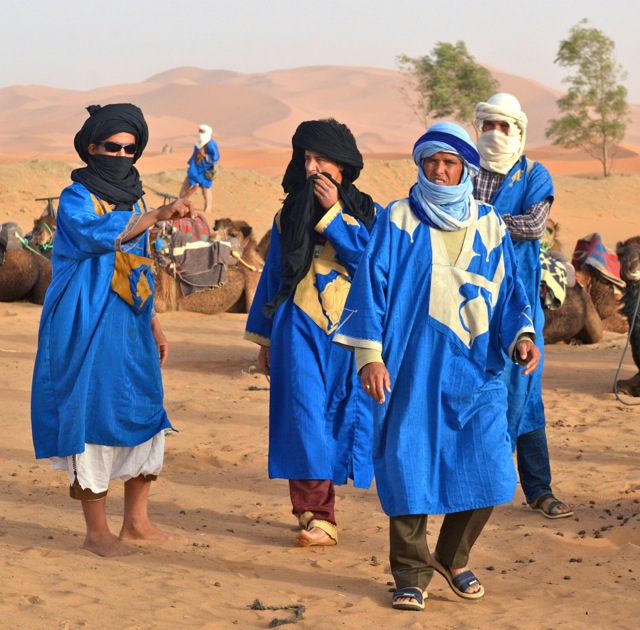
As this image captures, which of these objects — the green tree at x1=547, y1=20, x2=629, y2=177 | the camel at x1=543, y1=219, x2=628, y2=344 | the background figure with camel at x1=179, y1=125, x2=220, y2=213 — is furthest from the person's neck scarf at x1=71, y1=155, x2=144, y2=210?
the green tree at x1=547, y1=20, x2=629, y2=177

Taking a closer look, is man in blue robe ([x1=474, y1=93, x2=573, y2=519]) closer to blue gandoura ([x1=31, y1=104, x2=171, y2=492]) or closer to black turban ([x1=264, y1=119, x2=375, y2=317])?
black turban ([x1=264, y1=119, x2=375, y2=317])

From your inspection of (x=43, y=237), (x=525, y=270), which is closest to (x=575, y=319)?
(x=43, y=237)

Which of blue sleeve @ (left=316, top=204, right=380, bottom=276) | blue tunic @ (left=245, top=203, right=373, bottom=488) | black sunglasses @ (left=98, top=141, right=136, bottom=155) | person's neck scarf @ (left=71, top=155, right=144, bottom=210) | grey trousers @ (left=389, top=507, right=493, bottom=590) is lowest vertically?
grey trousers @ (left=389, top=507, right=493, bottom=590)

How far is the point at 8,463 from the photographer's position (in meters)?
7.04

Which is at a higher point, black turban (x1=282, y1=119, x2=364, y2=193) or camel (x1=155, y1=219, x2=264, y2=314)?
black turban (x1=282, y1=119, x2=364, y2=193)

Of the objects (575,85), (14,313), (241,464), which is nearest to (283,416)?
(241,464)

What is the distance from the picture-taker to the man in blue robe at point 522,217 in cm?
568

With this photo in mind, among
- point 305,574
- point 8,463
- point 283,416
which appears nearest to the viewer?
point 305,574

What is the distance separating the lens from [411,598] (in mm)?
4297

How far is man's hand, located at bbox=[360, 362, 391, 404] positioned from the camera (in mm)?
4145

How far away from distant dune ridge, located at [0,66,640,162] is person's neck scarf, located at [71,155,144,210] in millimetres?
82467

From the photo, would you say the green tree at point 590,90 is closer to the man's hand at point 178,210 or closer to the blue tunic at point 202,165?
the blue tunic at point 202,165

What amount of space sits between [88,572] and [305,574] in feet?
2.92

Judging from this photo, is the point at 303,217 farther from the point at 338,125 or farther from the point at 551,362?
the point at 551,362
